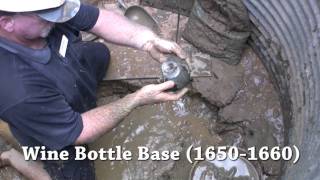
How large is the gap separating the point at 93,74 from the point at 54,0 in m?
1.09

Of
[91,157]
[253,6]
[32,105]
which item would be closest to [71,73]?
[32,105]

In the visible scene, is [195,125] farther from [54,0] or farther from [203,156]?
[54,0]

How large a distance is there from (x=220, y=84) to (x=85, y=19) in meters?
1.22

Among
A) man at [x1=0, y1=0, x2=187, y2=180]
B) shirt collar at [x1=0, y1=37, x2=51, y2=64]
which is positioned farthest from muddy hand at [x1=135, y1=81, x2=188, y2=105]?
shirt collar at [x1=0, y1=37, x2=51, y2=64]

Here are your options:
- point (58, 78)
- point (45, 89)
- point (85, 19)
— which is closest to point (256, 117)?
point (85, 19)

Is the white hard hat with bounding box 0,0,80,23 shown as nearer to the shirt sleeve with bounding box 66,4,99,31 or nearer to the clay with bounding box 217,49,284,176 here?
the shirt sleeve with bounding box 66,4,99,31

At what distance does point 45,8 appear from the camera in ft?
10.3

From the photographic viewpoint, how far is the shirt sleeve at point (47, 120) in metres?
3.23

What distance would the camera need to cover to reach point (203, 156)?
164 inches

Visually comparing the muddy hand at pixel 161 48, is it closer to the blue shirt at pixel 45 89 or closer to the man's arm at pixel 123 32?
the man's arm at pixel 123 32

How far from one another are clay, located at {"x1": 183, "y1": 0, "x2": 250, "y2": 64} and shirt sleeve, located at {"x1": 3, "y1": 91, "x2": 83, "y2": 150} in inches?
57.9

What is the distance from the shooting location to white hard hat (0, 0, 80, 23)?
10.0 feet

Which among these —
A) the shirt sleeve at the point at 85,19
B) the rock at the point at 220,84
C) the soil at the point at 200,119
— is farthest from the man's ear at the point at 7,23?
the rock at the point at 220,84

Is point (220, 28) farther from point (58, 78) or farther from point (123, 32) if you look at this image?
point (58, 78)
